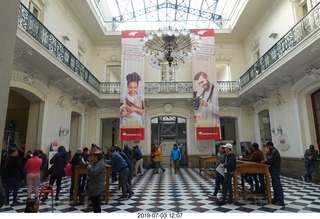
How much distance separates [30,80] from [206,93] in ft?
26.7

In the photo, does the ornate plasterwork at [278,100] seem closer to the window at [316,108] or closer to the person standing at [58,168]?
the window at [316,108]

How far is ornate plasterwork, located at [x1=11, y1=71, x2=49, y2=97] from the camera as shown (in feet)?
21.9

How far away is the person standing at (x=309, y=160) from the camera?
7.05 meters

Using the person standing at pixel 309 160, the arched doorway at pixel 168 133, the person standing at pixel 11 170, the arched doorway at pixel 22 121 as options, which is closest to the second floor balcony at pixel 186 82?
the arched doorway at pixel 22 121

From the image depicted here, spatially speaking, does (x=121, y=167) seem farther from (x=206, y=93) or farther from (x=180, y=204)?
(x=206, y=93)

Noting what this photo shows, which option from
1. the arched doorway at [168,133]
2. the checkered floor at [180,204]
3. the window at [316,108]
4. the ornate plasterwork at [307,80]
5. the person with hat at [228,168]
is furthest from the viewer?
the arched doorway at [168,133]

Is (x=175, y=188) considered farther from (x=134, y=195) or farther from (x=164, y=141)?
(x=164, y=141)

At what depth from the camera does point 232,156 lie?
459 centimetres

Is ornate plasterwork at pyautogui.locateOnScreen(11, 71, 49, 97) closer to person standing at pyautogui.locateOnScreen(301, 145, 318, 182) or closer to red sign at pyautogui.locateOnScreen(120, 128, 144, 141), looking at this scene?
red sign at pyautogui.locateOnScreen(120, 128, 144, 141)

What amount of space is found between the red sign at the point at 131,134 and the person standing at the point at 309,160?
708 centimetres

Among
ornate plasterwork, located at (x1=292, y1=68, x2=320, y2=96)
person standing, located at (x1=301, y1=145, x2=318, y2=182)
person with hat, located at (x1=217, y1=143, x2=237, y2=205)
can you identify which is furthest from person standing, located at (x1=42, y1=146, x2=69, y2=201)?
ornate plasterwork, located at (x1=292, y1=68, x2=320, y2=96)

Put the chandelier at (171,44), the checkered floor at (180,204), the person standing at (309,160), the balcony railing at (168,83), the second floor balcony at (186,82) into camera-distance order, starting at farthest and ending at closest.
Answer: the person standing at (309,160) → the chandelier at (171,44) → the balcony railing at (168,83) → the second floor balcony at (186,82) → the checkered floor at (180,204)

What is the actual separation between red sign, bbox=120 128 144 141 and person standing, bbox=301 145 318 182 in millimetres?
7080

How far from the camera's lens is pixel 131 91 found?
11.6 meters
